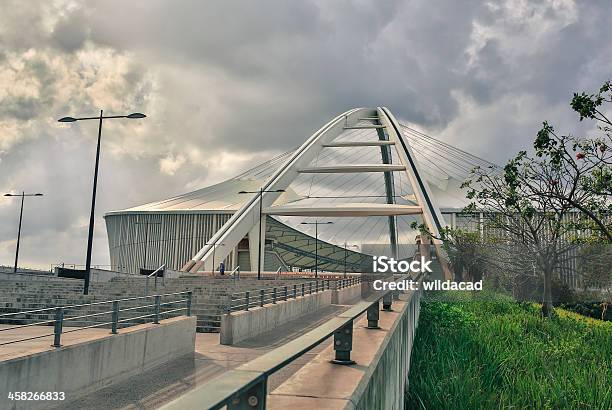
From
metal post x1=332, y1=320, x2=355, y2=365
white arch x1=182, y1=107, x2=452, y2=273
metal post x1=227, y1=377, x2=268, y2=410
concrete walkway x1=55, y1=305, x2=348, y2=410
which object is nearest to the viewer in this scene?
metal post x1=227, y1=377, x2=268, y2=410

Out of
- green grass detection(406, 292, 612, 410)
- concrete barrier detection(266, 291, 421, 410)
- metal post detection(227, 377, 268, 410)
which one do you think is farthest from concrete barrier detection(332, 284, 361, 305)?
metal post detection(227, 377, 268, 410)

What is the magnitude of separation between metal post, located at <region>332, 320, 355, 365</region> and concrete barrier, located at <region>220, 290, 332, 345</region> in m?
11.1

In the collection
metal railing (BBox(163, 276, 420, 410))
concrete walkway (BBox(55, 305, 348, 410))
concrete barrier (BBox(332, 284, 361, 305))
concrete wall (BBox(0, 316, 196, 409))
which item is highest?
metal railing (BBox(163, 276, 420, 410))

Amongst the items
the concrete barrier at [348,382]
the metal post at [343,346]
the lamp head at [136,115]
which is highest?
the lamp head at [136,115]

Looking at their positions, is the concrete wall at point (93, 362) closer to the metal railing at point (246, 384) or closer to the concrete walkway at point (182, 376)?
the concrete walkway at point (182, 376)

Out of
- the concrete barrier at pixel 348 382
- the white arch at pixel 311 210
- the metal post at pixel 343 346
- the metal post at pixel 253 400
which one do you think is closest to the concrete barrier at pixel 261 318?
the concrete barrier at pixel 348 382

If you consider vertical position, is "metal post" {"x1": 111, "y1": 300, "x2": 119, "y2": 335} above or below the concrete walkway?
above

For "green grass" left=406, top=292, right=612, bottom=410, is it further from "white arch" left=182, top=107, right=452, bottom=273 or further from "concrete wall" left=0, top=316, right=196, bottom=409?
"white arch" left=182, top=107, right=452, bottom=273

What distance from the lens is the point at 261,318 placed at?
17688 millimetres

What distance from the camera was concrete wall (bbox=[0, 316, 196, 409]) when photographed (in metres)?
7.84

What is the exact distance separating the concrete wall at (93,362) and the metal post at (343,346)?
5.55 meters

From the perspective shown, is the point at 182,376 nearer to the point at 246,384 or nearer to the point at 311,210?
the point at 246,384

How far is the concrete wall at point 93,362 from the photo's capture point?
7.84m

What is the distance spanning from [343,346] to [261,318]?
45.0 feet
